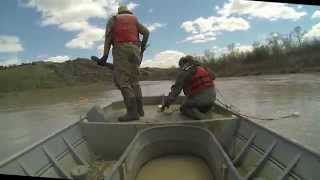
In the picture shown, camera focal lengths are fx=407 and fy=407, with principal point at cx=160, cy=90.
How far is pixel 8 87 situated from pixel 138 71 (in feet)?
109

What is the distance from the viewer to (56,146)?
371 centimetres

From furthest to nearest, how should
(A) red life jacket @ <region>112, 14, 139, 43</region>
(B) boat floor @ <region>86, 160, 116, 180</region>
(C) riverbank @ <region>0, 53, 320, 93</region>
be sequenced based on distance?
(C) riverbank @ <region>0, 53, 320, 93</region>
(A) red life jacket @ <region>112, 14, 139, 43</region>
(B) boat floor @ <region>86, 160, 116, 180</region>

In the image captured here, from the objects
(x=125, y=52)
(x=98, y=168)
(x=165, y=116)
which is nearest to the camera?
(x=98, y=168)

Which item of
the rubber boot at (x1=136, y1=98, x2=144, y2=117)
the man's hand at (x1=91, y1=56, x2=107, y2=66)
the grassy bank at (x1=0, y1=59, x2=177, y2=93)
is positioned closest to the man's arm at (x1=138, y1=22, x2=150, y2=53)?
the man's hand at (x1=91, y1=56, x2=107, y2=66)

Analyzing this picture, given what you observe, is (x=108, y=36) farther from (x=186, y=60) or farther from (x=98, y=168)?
(x=98, y=168)

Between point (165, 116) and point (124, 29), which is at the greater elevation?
point (124, 29)

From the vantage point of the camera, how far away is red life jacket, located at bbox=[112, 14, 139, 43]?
4438 millimetres

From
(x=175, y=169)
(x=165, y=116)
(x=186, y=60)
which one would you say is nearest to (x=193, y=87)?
(x=186, y=60)

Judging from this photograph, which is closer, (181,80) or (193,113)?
(193,113)

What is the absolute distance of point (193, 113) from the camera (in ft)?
15.5

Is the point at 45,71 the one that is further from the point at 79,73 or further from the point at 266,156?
the point at 266,156

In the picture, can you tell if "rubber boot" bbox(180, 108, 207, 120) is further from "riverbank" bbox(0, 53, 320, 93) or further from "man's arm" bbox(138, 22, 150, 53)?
"riverbank" bbox(0, 53, 320, 93)

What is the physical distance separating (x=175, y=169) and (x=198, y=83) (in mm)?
Answer: 1488

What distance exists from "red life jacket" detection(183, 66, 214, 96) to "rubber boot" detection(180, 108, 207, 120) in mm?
202
